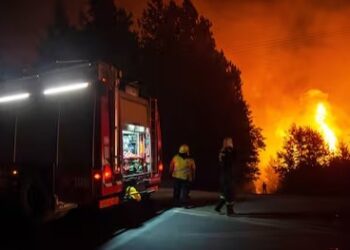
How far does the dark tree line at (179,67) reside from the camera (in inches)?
1412

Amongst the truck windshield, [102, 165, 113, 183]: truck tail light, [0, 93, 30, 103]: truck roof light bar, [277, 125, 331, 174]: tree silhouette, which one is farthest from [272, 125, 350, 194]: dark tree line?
[0, 93, 30, 103]: truck roof light bar

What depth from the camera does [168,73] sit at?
124 feet

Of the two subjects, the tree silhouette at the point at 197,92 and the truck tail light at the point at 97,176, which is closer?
the truck tail light at the point at 97,176

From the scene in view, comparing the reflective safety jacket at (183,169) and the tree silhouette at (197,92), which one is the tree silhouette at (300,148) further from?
the reflective safety jacket at (183,169)

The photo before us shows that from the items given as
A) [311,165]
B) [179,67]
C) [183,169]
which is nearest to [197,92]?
[179,67]

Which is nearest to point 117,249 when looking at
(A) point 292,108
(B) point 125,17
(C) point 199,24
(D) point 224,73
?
(D) point 224,73

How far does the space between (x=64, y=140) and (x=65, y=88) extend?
94 centimetres

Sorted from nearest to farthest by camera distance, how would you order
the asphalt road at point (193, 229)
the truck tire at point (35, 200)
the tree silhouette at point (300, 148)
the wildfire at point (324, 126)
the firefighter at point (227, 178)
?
1. the asphalt road at point (193, 229)
2. the truck tire at point (35, 200)
3. the firefighter at point (227, 178)
4. the tree silhouette at point (300, 148)
5. the wildfire at point (324, 126)

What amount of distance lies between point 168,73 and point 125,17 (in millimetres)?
11748

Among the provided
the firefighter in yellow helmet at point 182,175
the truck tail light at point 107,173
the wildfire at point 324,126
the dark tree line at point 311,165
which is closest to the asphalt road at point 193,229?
the firefighter in yellow helmet at point 182,175

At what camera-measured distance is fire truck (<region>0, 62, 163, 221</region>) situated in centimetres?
995

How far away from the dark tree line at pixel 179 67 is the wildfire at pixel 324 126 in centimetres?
440

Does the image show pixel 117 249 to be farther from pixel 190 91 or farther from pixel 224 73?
pixel 224 73

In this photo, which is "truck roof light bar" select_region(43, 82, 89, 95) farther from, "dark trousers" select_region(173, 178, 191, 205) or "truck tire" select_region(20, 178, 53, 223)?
"dark trousers" select_region(173, 178, 191, 205)
